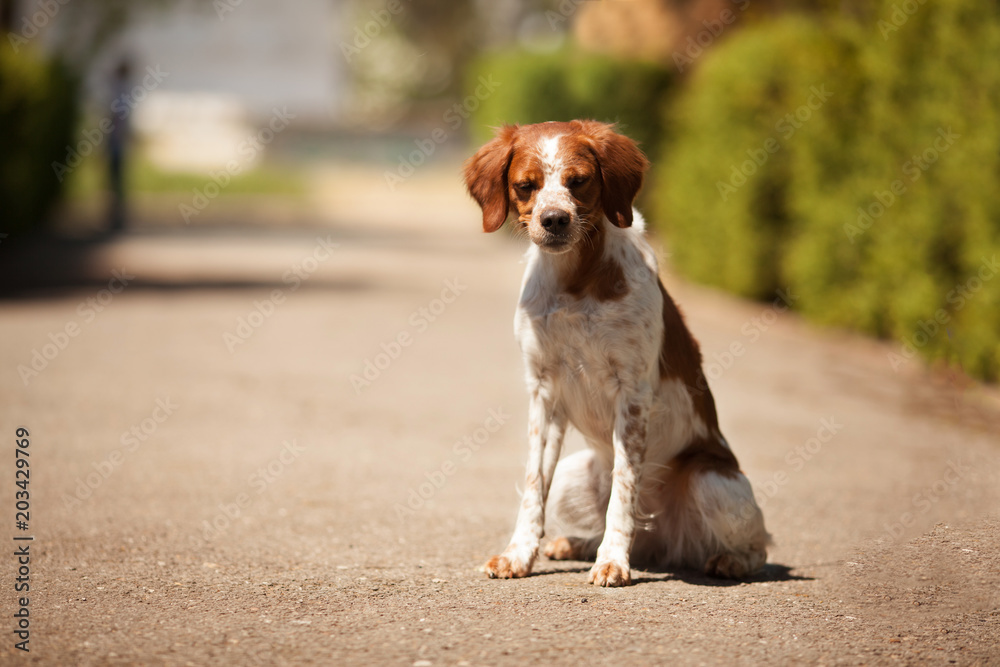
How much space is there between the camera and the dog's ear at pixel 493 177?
4.21 m

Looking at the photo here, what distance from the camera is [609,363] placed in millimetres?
4137

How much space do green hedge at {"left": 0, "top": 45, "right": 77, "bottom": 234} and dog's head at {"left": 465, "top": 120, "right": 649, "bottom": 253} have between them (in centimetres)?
1117

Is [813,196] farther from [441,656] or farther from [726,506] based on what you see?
[441,656]

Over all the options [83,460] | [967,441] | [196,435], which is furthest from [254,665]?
[967,441]

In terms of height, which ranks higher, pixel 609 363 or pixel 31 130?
pixel 31 130

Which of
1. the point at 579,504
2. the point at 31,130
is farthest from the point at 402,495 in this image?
the point at 31,130

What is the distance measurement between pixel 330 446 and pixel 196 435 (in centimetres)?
87

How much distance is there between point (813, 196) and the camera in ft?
36.2

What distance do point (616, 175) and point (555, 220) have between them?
340 mm

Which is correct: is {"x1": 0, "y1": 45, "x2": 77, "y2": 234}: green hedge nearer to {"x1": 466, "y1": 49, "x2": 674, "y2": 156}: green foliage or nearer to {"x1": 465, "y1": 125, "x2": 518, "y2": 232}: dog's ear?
{"x1": 466, "y1": 49, "x2": 674, "y2": 156}: green foliage

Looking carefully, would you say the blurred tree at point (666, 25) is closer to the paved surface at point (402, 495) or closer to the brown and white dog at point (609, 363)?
the paved surface at point (402, 495)

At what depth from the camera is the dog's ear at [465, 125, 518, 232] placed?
4.21 m

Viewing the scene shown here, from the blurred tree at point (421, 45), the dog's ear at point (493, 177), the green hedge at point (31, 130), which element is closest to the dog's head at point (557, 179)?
the dog's ear at point (493, 177)

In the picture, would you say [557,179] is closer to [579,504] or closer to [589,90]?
[579,504]
